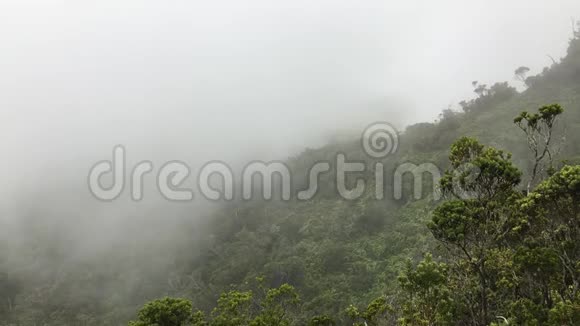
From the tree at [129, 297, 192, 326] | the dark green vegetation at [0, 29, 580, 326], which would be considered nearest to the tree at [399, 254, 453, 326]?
the dark green vegetation at [0, 29, 580, 326]

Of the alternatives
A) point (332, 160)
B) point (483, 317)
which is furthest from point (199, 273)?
point (483, 317)

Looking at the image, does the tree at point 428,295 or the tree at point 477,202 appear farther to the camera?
the tree at point 428,295

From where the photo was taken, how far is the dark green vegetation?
1294 centimetres

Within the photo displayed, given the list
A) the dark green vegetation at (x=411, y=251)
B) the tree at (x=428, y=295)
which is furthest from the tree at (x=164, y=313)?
the tree at (x=428, y=295)

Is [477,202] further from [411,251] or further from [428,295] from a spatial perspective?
[411,251]

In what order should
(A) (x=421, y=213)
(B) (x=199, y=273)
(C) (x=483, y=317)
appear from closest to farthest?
1. (C) (x=483, y=317)
2. (A) (x=421, y=213)
3. (B) (x=199, y=273)

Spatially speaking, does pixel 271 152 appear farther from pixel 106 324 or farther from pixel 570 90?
pixel 570 90

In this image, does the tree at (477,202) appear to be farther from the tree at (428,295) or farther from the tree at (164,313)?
the tree at (164,313)

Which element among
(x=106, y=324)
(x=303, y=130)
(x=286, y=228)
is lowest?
(x=106, y=324)

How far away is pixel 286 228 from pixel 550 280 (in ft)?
118

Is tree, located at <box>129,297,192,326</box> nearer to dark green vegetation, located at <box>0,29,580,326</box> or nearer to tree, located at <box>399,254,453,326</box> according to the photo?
dark green vegetation, located at <box>0,29,580,326</box>

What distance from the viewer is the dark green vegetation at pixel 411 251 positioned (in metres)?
12.9

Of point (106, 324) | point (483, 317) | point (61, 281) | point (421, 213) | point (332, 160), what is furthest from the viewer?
point (332, 160)

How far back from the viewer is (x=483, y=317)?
13.2m
